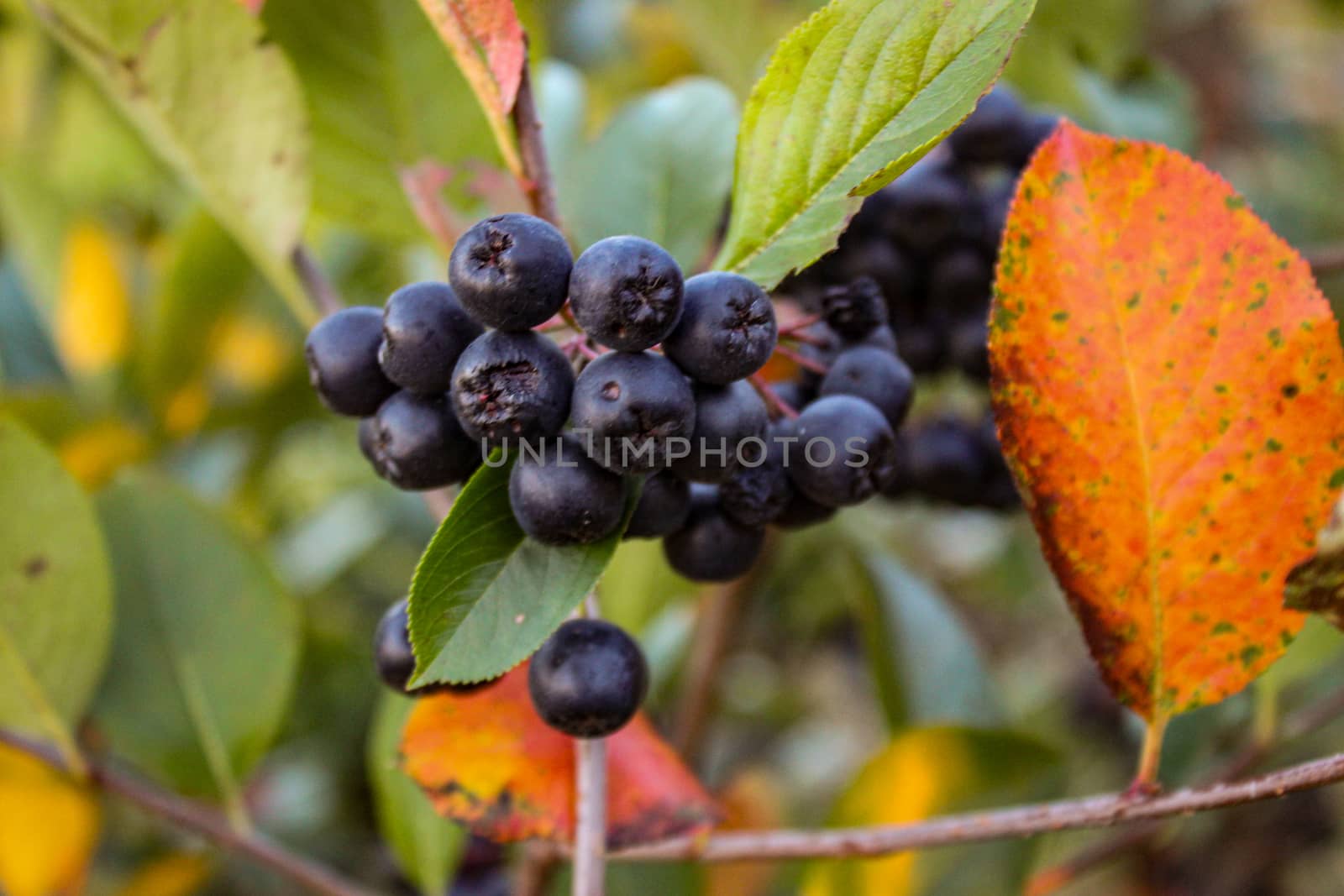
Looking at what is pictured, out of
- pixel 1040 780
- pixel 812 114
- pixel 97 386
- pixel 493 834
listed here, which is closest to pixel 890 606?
pixel 1040 780

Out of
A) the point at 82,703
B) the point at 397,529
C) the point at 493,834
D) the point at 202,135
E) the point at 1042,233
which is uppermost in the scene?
the point at 202,135

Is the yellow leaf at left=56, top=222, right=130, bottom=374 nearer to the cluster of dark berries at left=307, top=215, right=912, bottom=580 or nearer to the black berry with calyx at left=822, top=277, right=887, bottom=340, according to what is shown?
the cluster of dark berries at left=307, top=215, right=912, bottom=580

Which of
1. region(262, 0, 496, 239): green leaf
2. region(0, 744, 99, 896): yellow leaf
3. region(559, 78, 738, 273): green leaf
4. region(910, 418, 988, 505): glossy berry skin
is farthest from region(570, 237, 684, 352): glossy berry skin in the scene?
region(0, 744, 99, 896): yellow leaf

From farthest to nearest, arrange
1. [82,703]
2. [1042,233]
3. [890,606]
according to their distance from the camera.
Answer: [890,606], [82,703], [1042,233]

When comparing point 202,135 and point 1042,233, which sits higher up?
point 202,135

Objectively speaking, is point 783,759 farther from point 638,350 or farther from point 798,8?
point 638,350

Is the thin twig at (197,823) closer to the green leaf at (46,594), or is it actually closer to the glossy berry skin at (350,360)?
the green leaf at (46,594)

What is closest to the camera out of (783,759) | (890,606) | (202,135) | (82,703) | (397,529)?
(202,135)
